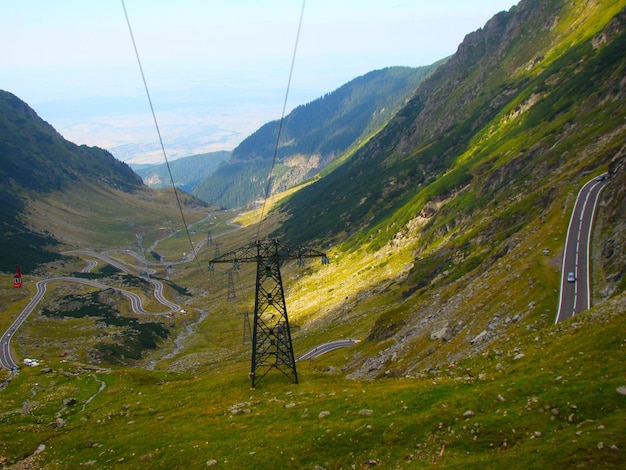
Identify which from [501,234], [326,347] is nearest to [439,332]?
[326,347]

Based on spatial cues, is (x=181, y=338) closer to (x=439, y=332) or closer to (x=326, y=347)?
(x=326, y=347)

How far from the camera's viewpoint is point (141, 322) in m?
168

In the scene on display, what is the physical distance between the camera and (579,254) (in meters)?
67.7

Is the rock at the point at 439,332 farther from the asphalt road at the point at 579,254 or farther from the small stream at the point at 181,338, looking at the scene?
the small stream at the point at 181,338

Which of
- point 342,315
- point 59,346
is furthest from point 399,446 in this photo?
point 59,346

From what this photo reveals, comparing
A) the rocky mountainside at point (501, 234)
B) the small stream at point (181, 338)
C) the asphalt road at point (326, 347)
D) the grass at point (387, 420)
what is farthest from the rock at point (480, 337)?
the small stream at point (181, 338)

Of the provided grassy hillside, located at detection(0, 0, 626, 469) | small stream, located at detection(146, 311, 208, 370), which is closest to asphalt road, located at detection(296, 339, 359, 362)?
grassy hillside, located at detection(0, 0, 626, 469)

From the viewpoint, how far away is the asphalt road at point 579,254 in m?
56.6

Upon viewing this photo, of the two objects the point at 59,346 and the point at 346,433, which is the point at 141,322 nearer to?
the point at 59,346

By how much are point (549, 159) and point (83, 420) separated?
125 metres

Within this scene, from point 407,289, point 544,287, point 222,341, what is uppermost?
point 544,287

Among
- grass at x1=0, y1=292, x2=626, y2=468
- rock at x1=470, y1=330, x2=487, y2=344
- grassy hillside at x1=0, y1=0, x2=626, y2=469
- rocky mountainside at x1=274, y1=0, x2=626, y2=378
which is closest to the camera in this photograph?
grass at x1=0, y1=292, x2=626, y2=468

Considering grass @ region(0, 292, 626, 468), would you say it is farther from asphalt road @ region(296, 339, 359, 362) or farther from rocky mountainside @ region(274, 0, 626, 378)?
asphalt road @ region(296, 339, 359, 362)

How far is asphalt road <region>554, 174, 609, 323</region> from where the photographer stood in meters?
56.6
